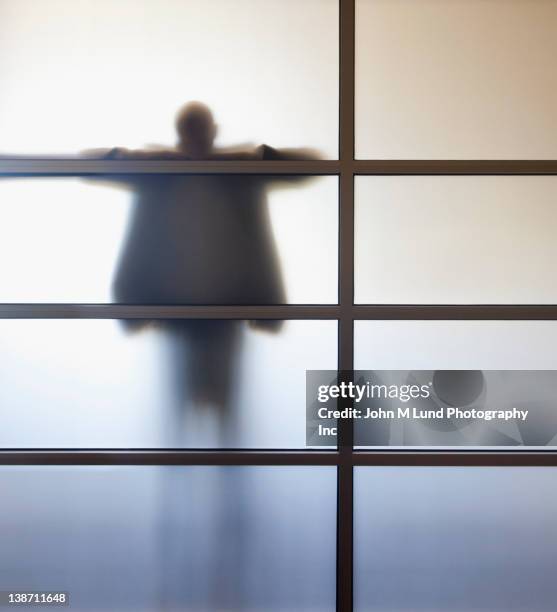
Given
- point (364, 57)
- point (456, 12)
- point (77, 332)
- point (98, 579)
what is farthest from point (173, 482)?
point (456, 12)

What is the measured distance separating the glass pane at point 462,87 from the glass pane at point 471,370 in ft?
1.48

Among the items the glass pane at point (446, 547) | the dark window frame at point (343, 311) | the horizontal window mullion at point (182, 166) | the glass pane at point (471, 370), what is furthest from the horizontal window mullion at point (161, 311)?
the glass pane at point (446, 547)

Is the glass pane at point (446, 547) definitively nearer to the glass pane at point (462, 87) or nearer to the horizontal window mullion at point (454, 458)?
the horizontal window mullion at point (454, 458)

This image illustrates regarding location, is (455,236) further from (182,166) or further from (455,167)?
(182,166)

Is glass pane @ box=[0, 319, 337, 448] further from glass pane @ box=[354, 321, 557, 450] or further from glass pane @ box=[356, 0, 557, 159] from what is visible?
glass pane @ box=[356, 0, 557, 159]

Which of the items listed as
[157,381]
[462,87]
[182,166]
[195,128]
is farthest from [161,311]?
[462,87]

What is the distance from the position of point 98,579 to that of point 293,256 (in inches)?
39.2

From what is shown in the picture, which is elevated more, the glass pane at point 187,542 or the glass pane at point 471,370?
the glass pane at point 471,370

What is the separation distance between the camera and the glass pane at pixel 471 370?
1.06 metres

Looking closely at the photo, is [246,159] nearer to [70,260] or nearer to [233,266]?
[233,266]

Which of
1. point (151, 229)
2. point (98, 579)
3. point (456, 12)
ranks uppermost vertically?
point (456, 12)

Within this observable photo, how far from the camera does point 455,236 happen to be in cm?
106

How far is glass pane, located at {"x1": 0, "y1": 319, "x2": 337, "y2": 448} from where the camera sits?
42.0 inches

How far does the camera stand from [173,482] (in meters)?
1.07
